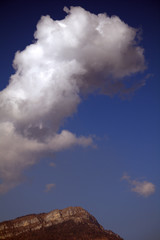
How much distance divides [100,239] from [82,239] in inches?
575

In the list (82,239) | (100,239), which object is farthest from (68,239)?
(100,239)

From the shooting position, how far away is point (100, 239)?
7840 inches

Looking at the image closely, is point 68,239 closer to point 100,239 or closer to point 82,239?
point 82,239

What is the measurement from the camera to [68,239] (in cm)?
19938

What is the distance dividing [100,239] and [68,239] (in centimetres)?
2570

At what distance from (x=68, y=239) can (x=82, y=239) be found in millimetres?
11451

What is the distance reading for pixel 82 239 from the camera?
19738 centimetres
